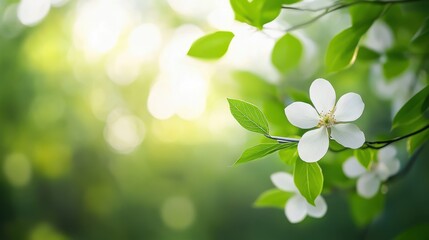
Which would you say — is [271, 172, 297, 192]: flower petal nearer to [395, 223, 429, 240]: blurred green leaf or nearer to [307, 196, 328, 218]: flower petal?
[307, 196, 328, 218]: flower petal

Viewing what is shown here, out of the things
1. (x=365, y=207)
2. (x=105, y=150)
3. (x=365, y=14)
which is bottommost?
(x=105, y=150)

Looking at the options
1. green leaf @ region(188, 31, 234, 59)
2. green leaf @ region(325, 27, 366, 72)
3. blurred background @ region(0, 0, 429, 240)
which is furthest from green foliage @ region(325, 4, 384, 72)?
blurred background @ region(0, 0, 429, 240)

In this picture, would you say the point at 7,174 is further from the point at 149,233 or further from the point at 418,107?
the point at 418,107

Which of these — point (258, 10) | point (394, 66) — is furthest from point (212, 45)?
point (394, 66)

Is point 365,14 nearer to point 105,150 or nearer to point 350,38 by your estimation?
point 350,38

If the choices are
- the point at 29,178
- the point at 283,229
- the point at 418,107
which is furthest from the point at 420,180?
the point at 29,178

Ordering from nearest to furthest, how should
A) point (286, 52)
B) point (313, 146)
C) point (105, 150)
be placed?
point (313, 146), point (286, 52), point (105, 150)
